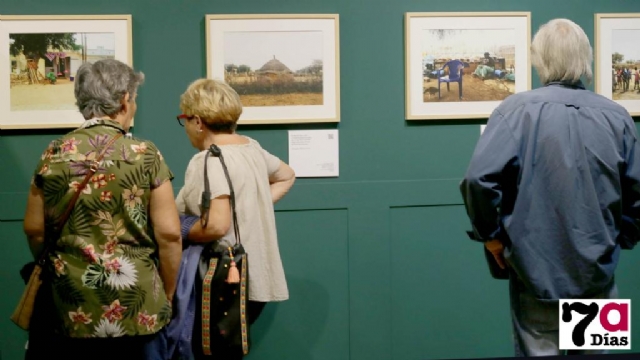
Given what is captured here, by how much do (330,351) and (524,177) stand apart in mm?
1733

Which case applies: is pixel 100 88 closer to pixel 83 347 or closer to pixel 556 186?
pixel 83 347

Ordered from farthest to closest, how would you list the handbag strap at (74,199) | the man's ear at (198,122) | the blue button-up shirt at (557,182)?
the man's ear at (198,122)
the blue button-up shirt at (557,182)
the handbag strap at (74,199)

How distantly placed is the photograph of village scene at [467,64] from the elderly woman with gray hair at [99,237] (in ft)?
5.81

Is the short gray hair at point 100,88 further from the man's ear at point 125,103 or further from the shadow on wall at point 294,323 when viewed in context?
the shadow on wall at point 294,323

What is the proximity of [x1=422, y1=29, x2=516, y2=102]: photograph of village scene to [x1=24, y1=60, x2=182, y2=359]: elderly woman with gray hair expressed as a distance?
1772 millimetres

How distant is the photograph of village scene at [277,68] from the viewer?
3369mm

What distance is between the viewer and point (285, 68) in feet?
11.1

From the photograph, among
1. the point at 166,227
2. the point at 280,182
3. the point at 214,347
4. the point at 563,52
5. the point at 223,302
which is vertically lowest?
the point at 214,347

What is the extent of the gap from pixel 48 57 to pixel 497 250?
230 cm

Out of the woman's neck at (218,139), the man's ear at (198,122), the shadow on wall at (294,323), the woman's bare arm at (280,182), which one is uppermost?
the man's ear at (198,122)

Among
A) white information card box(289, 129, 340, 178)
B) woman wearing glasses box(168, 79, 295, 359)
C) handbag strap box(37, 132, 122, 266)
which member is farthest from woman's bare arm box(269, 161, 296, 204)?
handbag strap box(37, 132, 122, 266)

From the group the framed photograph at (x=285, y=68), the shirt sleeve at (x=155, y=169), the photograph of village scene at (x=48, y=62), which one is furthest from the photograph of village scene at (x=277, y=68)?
the shirt sleeve at (x=155, y=169)

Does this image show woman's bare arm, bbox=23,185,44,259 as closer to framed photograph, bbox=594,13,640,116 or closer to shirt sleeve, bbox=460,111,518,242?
shirt sleeve, bbox=460,111,518,242

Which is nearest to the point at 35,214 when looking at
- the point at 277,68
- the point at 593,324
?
the point at 277,68
